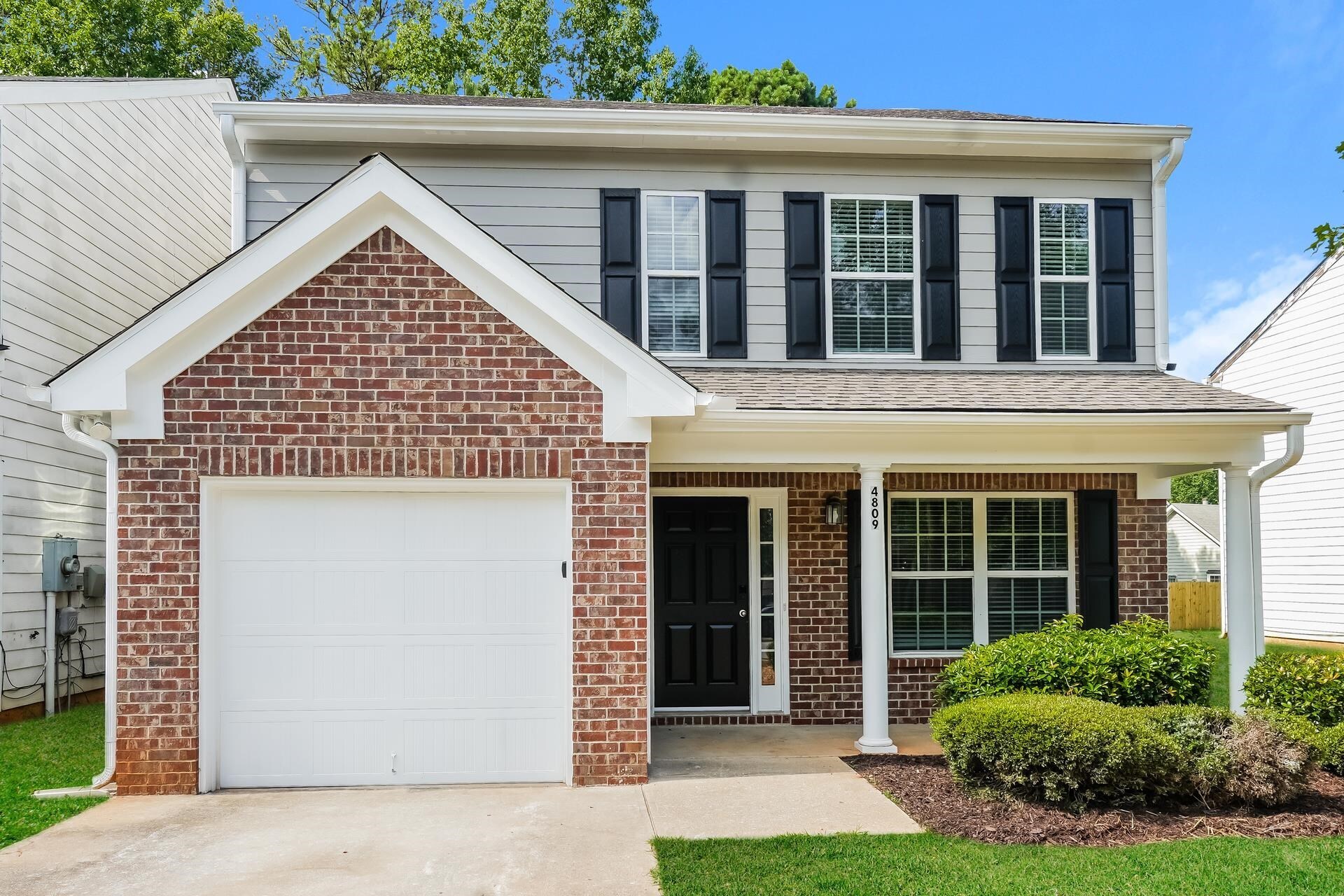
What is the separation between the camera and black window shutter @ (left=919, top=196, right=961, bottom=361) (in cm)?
1020

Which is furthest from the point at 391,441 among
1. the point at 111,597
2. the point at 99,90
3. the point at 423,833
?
the point at 99,90

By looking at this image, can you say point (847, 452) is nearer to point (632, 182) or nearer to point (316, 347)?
point (632, 182)

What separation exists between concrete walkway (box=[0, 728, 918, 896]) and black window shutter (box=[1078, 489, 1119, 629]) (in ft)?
11.8

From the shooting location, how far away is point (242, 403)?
7359 mm

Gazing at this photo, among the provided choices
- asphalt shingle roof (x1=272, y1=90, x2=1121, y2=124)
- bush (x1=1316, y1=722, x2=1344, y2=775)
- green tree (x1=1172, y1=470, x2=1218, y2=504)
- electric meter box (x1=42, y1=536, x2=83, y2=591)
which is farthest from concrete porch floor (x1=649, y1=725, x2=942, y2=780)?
green tree (x1=1172, y1=470, x2=1218, y2=504)

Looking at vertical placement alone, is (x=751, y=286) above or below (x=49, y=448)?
above

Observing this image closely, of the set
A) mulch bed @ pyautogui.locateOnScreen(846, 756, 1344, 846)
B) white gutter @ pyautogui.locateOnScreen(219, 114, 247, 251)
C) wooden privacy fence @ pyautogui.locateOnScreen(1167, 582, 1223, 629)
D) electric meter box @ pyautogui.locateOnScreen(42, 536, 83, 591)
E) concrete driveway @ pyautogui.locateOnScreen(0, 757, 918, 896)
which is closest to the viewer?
concrete driveway @ pyautogui.locateOnScreen(0, 757, 918, 896)

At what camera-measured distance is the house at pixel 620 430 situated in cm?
736

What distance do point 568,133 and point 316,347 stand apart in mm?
3571

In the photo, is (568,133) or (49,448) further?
(49,448)

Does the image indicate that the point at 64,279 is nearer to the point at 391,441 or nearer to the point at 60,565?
the point at 60,565

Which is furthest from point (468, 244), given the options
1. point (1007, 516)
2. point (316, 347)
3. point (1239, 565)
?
point (1239, 565)

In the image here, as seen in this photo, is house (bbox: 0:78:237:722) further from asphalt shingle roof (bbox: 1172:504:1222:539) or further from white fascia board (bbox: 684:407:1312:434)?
asphalt shingle roof (bbox: 1172:504:1222:539)

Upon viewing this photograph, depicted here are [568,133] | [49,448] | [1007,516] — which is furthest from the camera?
[49,448]
